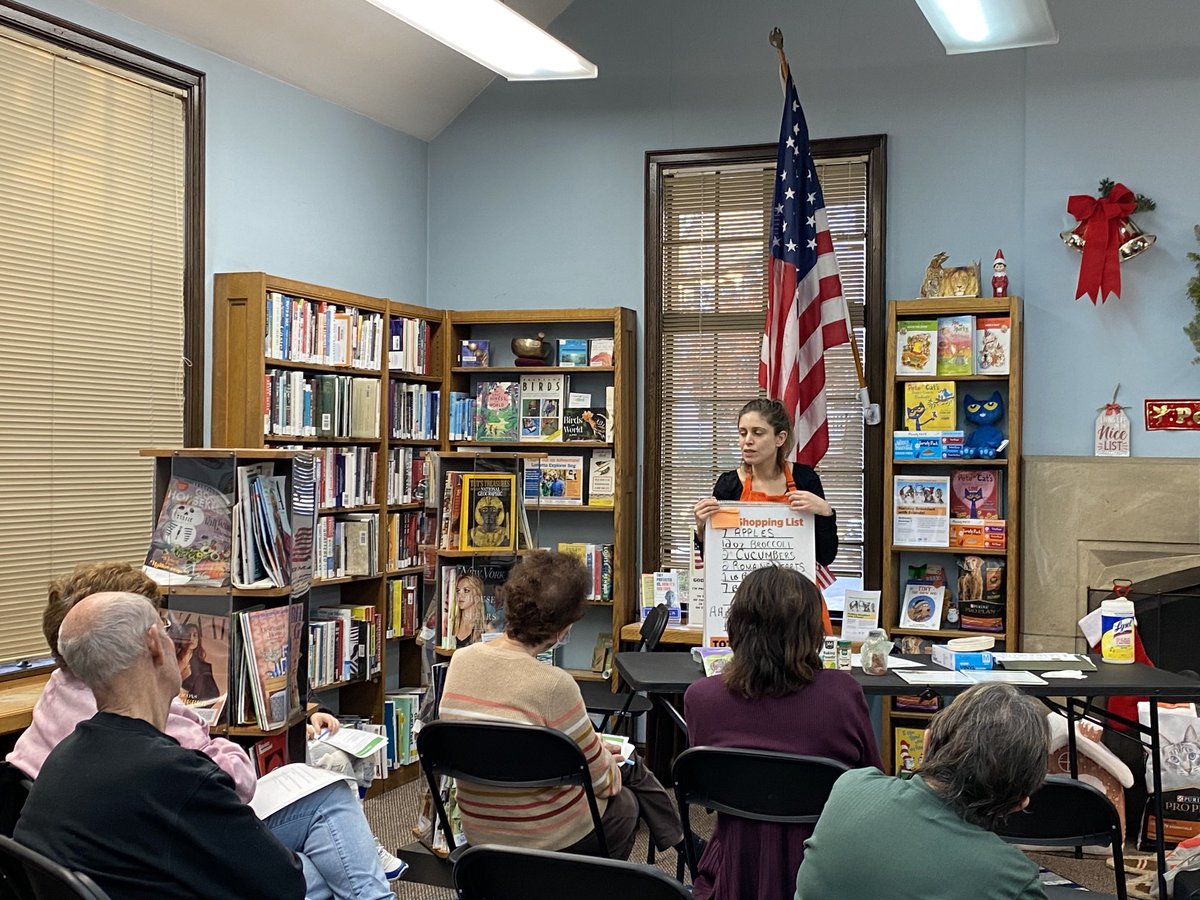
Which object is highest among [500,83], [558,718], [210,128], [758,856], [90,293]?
[500,83]

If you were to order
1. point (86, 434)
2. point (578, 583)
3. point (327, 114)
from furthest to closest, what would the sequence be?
point (327, 114), point (86, 434), point (578, 583)

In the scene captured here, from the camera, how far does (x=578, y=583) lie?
124 inches

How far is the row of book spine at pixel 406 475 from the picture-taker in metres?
5.86

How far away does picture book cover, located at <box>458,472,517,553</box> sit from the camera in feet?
13.7

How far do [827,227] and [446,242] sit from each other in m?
2.36

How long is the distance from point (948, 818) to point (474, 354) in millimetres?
4693

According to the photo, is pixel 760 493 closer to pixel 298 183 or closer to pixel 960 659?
pixel 960 659

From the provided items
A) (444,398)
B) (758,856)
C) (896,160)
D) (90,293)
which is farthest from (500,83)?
(758,856)

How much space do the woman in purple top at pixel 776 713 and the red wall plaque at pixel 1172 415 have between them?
10.6 ft

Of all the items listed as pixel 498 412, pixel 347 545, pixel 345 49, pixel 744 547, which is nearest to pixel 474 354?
pixel 498 412

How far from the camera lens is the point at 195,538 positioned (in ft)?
11.8

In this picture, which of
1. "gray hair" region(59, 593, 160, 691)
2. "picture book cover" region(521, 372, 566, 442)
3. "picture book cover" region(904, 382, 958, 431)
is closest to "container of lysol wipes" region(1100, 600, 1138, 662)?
"picture book cover" region(904, 382, 958, 431)

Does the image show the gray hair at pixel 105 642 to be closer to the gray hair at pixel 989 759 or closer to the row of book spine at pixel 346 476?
the gray hair at pixel 989 759

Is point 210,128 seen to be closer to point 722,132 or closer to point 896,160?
point 722,132
